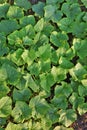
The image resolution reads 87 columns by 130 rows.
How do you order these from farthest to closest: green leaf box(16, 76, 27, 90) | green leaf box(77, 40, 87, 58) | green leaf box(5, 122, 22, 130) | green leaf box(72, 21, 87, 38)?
1. green leaf box(72, 21, 87, 38)
2. green leaf box(77, 40, 87, 58)
3. green leaf box(16, 76, 27, 90)
4. green leaf box(5, 122, 22, 130)

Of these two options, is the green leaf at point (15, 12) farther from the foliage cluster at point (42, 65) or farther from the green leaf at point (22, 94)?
the green leaf at point (22, 94)

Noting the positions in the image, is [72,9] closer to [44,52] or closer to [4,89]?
[44,52]

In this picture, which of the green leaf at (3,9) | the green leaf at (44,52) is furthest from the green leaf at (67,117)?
the green leaf at (3,9)

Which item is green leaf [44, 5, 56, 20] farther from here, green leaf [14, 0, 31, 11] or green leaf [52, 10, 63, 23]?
green leaf [14, 0, 31, 11]

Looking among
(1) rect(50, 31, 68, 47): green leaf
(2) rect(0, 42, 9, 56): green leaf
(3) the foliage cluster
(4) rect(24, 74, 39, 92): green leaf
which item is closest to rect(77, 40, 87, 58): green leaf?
(3) the foliage cluster

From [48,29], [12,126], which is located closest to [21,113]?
[12,126]
